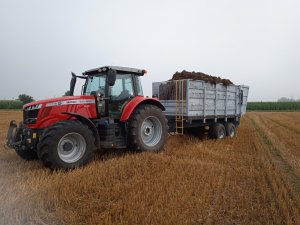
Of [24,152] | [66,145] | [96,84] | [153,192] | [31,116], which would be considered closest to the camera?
[153,192]

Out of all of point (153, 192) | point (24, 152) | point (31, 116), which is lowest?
point (153, 192)

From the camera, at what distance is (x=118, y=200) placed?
13.6ft

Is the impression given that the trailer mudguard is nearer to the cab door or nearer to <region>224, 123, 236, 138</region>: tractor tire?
the cab door

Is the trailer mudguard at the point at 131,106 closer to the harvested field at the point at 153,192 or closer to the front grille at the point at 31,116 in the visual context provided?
the harvested field at the point at 153,192

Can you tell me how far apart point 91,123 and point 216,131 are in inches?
219

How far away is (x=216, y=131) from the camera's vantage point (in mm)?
10156

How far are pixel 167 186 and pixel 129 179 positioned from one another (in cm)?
79

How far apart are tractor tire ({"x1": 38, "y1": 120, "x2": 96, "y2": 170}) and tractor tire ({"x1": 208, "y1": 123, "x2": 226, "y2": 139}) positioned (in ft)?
18.1

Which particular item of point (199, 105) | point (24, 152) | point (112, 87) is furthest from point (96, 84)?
point (199, 105)

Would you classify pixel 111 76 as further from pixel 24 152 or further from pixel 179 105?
pixel 179 105

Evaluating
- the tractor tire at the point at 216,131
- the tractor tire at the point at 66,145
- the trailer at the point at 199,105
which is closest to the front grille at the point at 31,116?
the tractor tire at the point at 66,145

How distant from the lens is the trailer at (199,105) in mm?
8961

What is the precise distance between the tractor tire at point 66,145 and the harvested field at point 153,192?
0.72ft

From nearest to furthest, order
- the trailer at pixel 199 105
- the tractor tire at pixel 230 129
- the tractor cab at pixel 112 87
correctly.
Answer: the tractor cab at pixel 112 87 → the trailer at pixel 199 105 → the tractor tire at pixel 230 129
